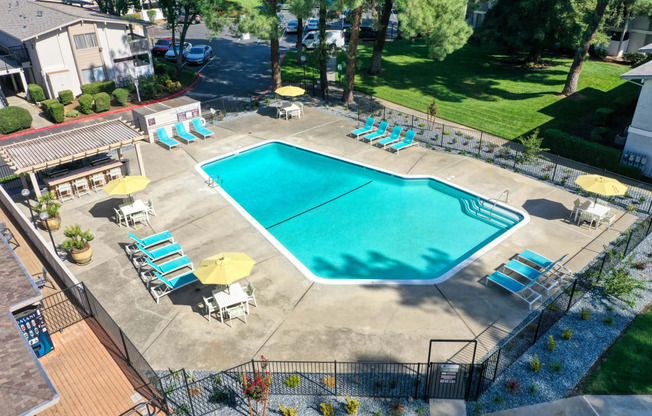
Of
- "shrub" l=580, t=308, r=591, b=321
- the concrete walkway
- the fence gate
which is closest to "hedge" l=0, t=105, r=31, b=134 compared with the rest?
the fence gate

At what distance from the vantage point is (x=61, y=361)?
1389 cm

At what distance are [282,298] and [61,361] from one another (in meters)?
6.99

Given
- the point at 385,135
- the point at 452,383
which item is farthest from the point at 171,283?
the point at 385,135

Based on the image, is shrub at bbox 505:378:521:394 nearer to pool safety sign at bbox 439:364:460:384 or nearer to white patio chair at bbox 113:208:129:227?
pool safety sign at bbox 439:364:460:384

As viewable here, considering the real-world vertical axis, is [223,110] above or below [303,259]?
above

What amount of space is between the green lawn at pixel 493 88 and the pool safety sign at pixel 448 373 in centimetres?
2069

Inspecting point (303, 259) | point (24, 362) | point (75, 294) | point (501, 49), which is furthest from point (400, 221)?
point (501, 49)

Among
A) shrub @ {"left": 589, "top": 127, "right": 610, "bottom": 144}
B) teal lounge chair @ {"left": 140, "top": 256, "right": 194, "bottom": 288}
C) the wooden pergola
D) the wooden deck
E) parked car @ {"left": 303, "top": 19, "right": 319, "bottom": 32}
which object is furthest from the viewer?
parked car @ {"left": 303, "top": 19, "right": 319, "bottom": 32}

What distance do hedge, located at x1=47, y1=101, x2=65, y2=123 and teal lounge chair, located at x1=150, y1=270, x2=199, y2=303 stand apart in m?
20.7

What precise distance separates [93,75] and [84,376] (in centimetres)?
2992

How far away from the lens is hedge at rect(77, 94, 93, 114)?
110 feet

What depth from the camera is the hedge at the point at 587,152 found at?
2475cm

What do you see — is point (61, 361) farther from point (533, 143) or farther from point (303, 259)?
point (533, 143)

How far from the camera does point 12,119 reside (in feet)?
101
